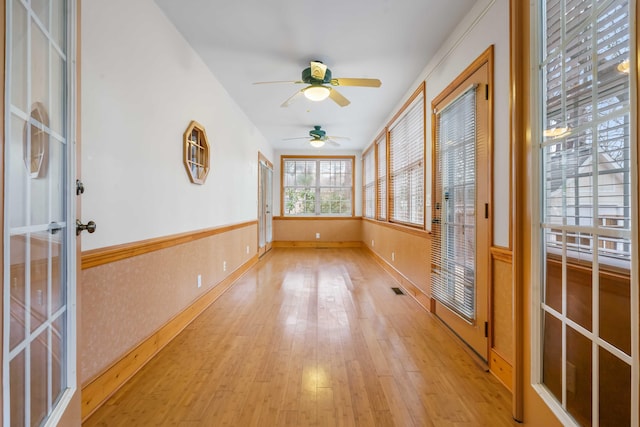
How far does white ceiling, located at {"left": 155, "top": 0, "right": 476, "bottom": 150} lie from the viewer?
230 centimetres

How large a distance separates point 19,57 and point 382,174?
5.30 metres

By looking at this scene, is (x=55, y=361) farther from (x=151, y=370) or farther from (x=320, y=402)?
(x=320, y=402)

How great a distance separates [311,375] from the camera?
1.94m

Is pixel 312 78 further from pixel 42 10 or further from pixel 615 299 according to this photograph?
pixel 615 299

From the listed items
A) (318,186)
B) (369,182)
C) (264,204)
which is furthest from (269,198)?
(369,182)

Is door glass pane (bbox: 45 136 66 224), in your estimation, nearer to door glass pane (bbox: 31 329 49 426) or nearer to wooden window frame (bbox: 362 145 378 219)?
door glass pane (bbox: 31 329 49 426)

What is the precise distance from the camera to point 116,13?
1807 mm

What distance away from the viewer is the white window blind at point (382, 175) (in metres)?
5.52

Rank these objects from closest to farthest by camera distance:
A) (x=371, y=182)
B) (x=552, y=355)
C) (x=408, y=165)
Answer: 1. (x=552, y=355)
2. (x=408, y=165)
3. (x=371, y=182)

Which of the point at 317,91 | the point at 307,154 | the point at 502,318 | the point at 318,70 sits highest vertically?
the point at 307,154

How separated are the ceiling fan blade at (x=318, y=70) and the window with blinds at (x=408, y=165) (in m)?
1.15

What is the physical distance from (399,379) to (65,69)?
89.0 inches

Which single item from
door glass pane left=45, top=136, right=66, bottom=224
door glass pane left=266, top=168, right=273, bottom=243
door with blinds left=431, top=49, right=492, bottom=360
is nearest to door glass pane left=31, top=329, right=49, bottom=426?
door glass pane left=45, top=136, right=66, bottom=224

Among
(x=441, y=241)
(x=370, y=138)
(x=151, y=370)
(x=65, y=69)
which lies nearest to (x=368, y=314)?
(x=441, y=241)
